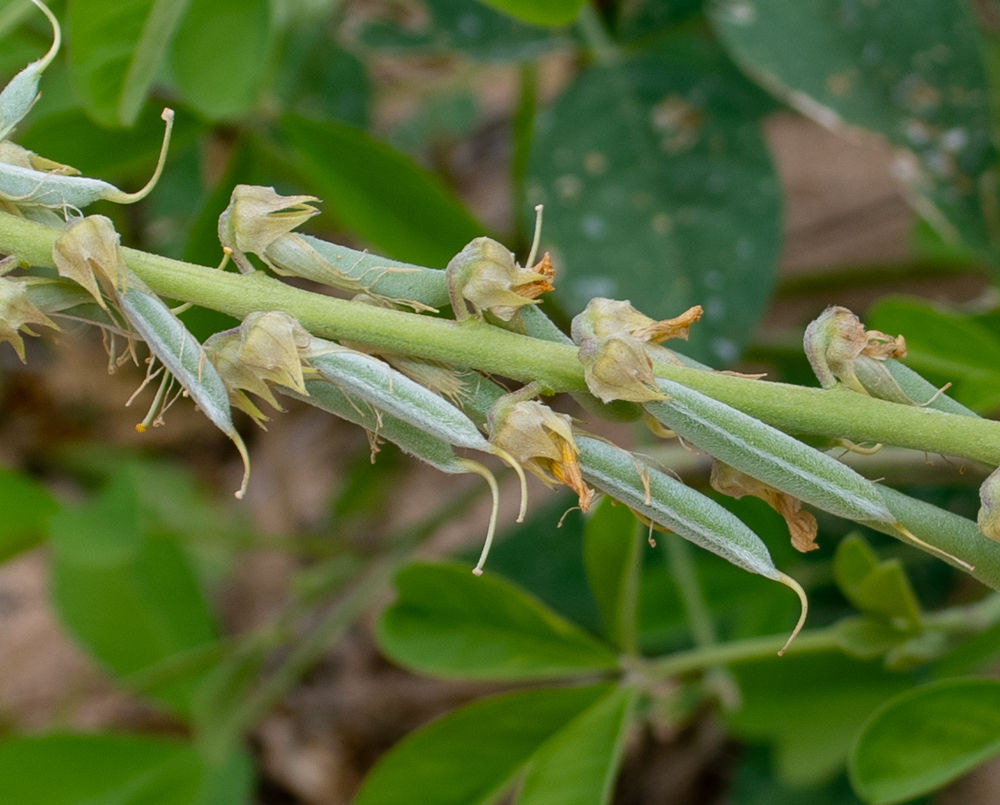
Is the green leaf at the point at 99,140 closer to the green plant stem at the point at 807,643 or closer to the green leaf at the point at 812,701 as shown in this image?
the green plant stem at the point at 807,643

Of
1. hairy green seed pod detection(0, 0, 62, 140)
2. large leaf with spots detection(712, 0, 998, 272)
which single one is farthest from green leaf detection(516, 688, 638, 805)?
large leaf with spots detection(712, 0, 998, 272)

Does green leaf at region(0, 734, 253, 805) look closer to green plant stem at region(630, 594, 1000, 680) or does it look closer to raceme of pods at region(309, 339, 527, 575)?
green plant stem at region(630, 594, 1000, 680)

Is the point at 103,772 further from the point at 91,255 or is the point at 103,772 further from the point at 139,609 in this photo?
the point at 91,255

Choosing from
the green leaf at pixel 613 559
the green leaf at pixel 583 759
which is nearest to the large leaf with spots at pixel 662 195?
the green leaf at pixel 613 559

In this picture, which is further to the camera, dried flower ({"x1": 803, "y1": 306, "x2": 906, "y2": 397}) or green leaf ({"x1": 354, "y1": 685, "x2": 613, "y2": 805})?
green leaf ({"x1": 354, "y1": 685, "x2": 613, "y2": 805})

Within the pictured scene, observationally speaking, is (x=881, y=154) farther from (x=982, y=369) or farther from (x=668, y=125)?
(x=982, y=369)

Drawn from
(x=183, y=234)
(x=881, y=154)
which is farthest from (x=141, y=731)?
(x=881, y=154)
